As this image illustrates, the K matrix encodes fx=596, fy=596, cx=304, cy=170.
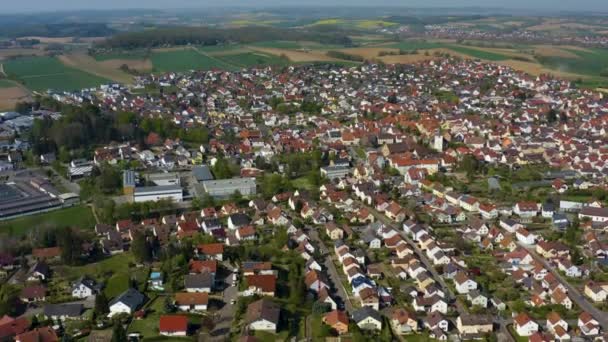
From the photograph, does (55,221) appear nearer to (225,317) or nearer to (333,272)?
(225,317)

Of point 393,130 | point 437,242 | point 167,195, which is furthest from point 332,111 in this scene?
point 437,242

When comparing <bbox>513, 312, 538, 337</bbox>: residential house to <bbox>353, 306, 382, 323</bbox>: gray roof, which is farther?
<bbox>353, 306, 382, 323</bbox>: gray roof

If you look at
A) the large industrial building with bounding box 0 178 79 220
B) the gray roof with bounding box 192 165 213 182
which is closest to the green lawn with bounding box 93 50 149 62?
the large industrial building with bounding box 0 178 79 220

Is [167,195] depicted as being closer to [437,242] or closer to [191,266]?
[191,266]

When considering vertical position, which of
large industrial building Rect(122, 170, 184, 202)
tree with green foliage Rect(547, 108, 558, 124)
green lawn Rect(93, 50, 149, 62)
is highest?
green lawn Rect(93, 50, 149, 62)

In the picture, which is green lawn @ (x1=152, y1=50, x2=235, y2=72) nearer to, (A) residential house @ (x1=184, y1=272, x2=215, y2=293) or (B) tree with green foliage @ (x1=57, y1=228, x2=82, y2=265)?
(B) tree with green foliage @ (x1=57, y1=228, x2=82, y2=265)

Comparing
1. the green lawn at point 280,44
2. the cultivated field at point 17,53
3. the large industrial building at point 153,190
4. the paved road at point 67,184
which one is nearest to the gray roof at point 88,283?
the large industrial building at point 153,190

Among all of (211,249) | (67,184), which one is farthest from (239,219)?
(67,184)
